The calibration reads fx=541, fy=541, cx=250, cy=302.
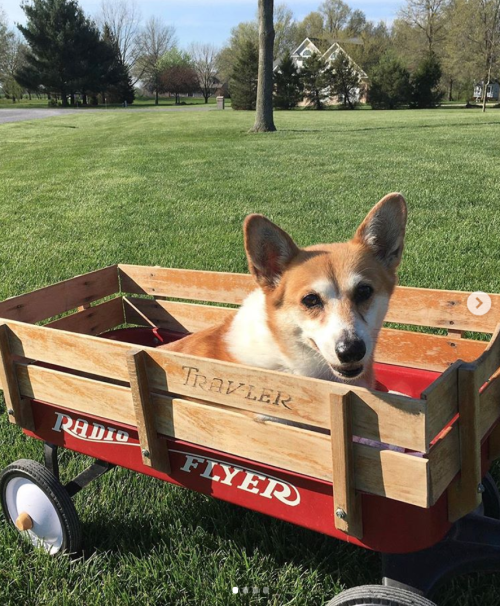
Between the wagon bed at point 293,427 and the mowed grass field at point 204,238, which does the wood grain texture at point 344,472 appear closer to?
the wagon bed at point 293,427

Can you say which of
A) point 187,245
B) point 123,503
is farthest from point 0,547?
point 187,245

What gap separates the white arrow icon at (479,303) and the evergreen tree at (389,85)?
4875 centimetres

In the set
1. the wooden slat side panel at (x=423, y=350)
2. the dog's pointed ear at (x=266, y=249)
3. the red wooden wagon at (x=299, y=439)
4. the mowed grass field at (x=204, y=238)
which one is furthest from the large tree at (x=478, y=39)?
the red wooden wagon at (x=299, y=439)

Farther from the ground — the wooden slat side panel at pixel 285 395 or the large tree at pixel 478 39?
the large tree at pixel 478 39

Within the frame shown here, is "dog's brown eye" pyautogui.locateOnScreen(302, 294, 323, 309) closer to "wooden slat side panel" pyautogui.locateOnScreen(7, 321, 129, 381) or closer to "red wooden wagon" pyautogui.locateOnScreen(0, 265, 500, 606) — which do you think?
"red wooden wagon" pyautogui.locateOnScreen(0, 265, 500, 606)

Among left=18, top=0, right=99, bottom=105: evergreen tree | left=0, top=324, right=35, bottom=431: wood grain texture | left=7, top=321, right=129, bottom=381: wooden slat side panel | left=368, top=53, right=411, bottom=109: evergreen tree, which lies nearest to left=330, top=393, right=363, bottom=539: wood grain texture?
left=7, top=321, right=129, bottom=381: wooden slat side panel

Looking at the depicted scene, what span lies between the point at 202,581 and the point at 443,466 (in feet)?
3.99

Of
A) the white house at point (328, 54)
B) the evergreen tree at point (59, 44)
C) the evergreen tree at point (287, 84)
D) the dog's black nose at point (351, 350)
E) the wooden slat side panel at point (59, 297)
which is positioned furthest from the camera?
the evergreen tree at point (59, 44)

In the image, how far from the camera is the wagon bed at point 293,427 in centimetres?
162

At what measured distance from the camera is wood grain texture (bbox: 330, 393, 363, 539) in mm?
1629

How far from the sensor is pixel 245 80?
4584cm

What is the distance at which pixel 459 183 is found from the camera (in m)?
9.41

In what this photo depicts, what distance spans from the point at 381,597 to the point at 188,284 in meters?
2.34

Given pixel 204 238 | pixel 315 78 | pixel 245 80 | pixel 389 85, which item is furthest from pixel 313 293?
pixel 315 78
